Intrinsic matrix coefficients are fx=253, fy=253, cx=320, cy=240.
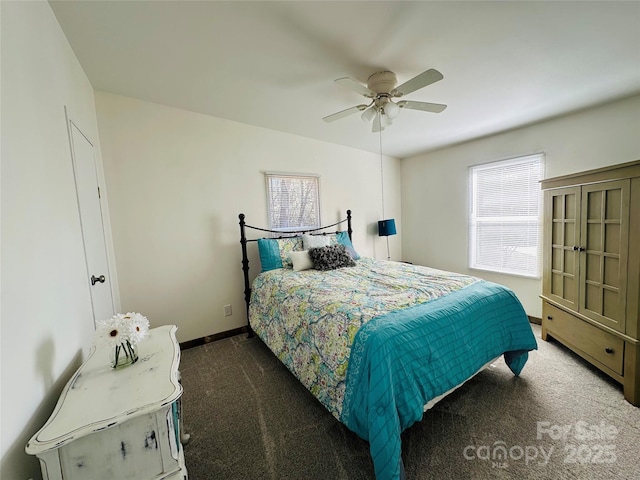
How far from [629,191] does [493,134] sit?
190 cm

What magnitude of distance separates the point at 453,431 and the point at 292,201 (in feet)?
9.16

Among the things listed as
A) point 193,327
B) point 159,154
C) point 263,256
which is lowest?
point 193,327

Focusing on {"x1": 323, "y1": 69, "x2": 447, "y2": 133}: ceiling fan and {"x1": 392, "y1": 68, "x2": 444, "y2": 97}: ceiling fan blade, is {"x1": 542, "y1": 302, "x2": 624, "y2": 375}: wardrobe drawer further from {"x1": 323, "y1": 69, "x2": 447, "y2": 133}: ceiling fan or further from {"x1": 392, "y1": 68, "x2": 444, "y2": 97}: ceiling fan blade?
{"x1": 392, "y1": 68, "x2": 444, "y2": 97}: ceiling fan blade

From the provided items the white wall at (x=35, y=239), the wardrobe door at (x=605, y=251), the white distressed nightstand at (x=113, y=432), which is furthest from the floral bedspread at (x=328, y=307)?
the white wall at (x=35, y=239)

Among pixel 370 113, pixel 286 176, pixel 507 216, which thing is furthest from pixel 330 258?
pixel 507 216

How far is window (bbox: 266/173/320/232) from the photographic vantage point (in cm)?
327

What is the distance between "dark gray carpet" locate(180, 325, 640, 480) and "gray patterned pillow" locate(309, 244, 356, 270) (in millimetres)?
1151

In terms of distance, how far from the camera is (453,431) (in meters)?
1.60

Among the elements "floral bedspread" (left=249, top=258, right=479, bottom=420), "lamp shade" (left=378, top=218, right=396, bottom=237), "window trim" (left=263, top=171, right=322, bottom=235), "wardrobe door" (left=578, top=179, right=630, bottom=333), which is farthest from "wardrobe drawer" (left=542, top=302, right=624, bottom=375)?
"window trim" (left=263, top=171, right=322, bottom=235)

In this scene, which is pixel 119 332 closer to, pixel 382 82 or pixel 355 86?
pixel 355 86

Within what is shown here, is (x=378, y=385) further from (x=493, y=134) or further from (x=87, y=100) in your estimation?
(x=493, y=134)

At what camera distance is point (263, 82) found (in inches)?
83.3

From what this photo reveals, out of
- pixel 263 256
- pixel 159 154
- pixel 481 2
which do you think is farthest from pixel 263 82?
pixel 263 256

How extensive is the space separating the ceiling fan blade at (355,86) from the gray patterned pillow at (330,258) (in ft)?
5.34
